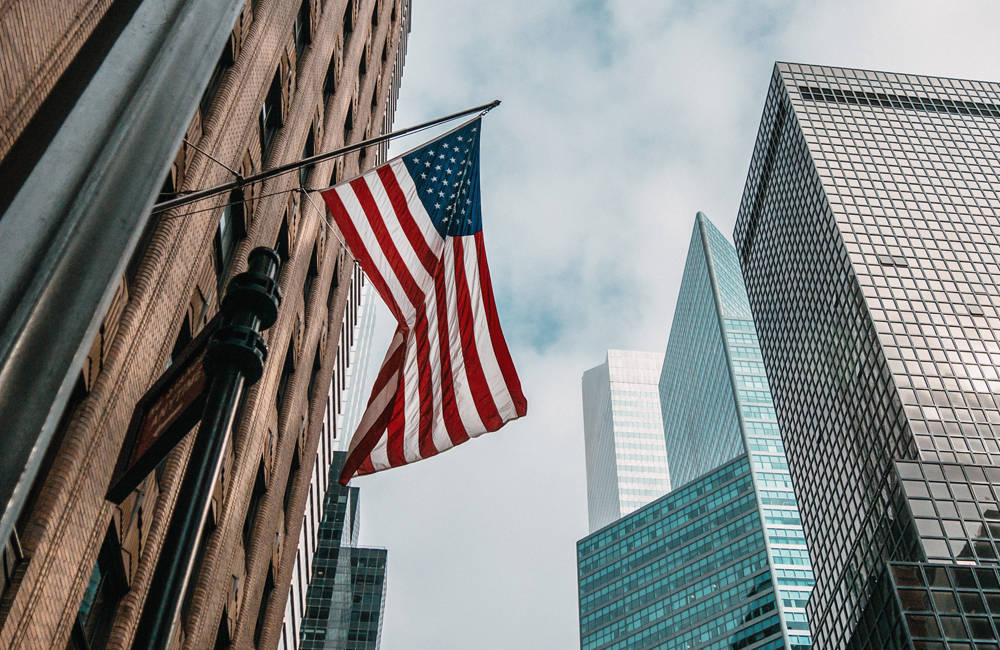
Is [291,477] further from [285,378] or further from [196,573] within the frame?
[196,573]

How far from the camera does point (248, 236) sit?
60.5 ft

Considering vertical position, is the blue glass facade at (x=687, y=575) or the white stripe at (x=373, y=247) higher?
the blue glass facade at (x=687, y=575)

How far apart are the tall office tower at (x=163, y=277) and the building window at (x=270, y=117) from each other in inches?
2.0

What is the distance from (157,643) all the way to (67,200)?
250 cm

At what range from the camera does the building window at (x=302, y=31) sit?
2267 centimetres

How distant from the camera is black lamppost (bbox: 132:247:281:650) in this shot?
5.09 meters

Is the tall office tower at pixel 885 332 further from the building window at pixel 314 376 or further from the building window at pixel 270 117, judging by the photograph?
the building window at pixel 270 117

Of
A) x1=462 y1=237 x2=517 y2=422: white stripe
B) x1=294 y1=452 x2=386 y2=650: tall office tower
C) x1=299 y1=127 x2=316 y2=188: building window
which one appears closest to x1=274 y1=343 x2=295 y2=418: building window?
x1=299 y1=127 x2=316 y2=188: building window

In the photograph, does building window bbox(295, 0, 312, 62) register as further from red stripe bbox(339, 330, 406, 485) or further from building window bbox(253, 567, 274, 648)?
building window bbox(253, 567, 274, 648)

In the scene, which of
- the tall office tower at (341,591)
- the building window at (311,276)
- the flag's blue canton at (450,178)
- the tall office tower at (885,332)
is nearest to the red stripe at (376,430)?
the flag's blue canton at (450,178)

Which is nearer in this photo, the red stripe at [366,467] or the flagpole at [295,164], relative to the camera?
the flagpole at [295,164]

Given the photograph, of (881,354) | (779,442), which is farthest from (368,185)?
(779,442)

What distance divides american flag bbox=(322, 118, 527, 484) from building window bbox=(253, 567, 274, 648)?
43.8 ft

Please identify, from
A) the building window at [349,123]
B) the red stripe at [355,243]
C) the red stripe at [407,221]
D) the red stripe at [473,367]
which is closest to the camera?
the red stripe at [355,243]
